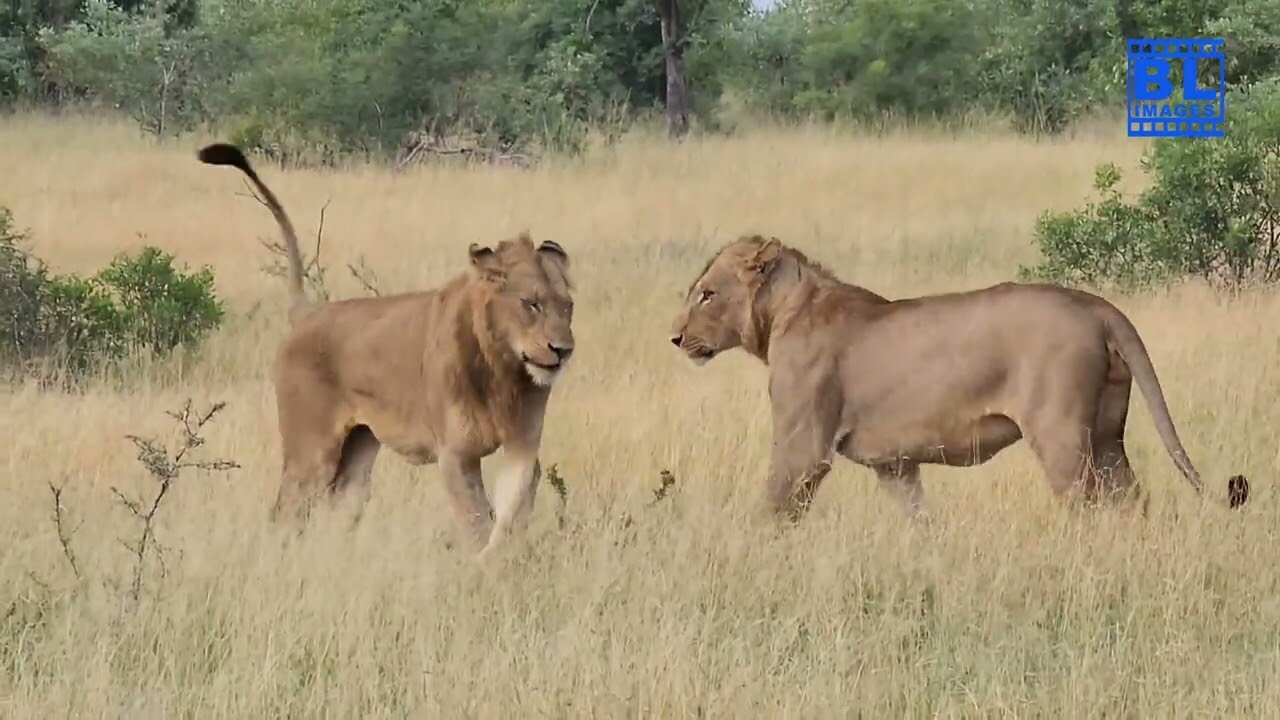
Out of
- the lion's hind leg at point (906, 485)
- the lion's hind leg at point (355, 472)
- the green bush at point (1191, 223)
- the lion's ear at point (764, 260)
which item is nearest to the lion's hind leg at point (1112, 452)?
the lion's hind leg at point (906, 485)

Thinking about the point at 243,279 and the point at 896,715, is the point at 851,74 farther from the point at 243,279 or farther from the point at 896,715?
the point at 896,715

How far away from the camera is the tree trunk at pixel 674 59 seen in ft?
72.6

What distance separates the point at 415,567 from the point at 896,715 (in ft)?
4.60

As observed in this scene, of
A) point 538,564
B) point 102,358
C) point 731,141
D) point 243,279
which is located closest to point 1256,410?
point 538,564

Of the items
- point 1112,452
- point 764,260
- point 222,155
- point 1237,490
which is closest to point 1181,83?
point 764,260

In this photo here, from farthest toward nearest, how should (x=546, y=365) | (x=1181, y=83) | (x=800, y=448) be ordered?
(x=1181, y=83) → (x=800, y=448) → (x=546, y=365)

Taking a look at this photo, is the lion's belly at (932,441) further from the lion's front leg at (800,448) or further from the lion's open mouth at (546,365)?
the lion's open mouth at (546,365)

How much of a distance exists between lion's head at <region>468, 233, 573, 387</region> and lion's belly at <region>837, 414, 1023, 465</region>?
973 mm

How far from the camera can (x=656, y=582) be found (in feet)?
15.8

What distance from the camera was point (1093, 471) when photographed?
516cm

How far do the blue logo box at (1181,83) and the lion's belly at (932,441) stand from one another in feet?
20.9

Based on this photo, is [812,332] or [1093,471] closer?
[1093,471]

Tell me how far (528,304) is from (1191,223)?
6536 mm

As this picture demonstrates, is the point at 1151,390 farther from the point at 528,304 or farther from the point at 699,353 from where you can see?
the point at 528,304
